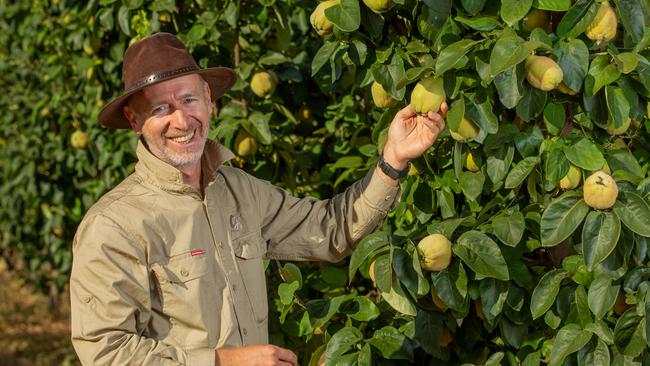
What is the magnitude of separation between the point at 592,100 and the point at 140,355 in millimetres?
935

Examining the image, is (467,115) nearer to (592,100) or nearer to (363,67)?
(592,100)

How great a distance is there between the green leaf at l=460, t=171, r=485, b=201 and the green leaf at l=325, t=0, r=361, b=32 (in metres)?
0.37

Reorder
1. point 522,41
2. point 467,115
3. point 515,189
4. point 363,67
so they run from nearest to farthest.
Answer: point 522,41
point 467,115
point 515,189
point 363,67

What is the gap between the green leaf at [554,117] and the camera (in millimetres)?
1818

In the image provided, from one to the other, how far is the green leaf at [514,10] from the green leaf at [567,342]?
563mm

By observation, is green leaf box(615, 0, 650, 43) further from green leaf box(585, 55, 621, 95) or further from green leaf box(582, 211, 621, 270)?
green leaf box(582, 211, 621, 270)

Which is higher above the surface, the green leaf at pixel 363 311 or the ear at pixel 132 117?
the ear at pixel 132 117

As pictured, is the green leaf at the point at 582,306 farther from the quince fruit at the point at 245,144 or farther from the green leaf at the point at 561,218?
the quince fruit at the point at 245,144

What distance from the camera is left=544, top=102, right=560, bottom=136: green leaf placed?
1.82 metres

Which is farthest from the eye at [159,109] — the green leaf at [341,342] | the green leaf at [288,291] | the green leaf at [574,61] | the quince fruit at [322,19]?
the green leaf at [574,61]

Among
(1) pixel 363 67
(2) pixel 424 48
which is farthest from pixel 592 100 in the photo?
(1) pixel 363 67

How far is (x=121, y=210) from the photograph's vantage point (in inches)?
74.4

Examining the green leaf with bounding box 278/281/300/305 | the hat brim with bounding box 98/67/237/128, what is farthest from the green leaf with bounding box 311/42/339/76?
the green leaf with bounding box 278/281/300/305

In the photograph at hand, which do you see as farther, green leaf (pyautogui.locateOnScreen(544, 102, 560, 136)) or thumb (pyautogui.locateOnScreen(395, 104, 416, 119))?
thumb (pyautogui.locateOnScreen(395, 104, 416, 119))
